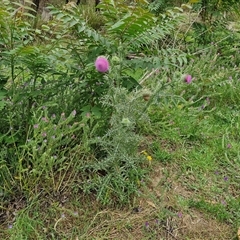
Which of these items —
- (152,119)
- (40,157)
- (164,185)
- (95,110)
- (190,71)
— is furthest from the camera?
(190,71)

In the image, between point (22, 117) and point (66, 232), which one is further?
point (22, 117)

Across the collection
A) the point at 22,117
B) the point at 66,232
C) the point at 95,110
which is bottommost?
the point at 66,232

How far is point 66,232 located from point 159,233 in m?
0.49

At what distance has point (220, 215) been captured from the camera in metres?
2.05

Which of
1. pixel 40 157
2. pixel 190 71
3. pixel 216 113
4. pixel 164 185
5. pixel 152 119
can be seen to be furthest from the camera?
Result: pixel 190 71

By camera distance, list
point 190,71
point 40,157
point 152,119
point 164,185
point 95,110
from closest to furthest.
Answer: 1. point 40,157
2. point 95,110
3. point 164,185
4. point 152,119
5. point 190,71

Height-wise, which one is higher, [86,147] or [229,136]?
[86,147]

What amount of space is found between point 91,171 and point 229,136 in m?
1.22

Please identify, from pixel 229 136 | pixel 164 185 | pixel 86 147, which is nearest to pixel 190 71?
pixel 229 136

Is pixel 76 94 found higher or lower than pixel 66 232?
higher

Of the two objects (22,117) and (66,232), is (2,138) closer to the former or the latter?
(22,117)

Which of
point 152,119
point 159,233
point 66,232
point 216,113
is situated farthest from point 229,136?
point 66,232

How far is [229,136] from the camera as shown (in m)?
2.78

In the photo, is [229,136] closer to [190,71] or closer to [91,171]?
[190,71]
